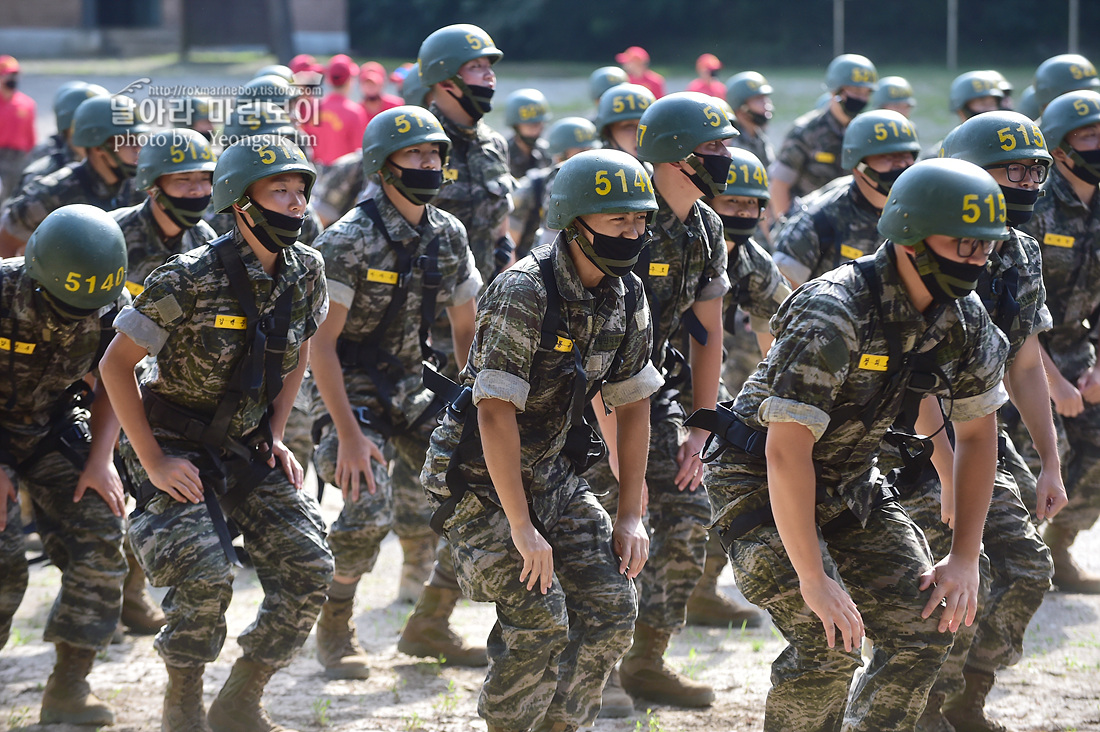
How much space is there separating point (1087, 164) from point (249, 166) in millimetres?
4427

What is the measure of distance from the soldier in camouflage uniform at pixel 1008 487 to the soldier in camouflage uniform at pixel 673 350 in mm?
1063

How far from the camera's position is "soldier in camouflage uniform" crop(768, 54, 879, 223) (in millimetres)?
10383

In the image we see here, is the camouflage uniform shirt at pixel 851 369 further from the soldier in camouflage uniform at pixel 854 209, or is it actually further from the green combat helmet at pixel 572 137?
the green combat helmet at pixel 572 137

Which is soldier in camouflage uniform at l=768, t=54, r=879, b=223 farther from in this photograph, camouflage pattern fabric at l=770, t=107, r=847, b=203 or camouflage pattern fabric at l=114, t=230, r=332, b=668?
camouflage pattern fabric at l=114, t=230, r=332, b=668

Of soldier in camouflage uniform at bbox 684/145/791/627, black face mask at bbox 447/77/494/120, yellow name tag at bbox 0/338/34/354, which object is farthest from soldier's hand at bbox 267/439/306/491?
black face mask at bbox 447/77/494/120

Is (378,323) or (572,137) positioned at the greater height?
(572,137)

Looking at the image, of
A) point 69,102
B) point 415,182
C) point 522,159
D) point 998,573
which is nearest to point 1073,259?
point 998,573

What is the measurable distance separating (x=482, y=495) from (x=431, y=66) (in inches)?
144

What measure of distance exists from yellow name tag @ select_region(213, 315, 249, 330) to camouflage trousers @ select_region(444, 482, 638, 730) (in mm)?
1230

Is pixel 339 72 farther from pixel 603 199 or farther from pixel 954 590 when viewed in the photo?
pixel 954 590

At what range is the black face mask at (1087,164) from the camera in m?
6.60

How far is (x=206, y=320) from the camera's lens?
16.5 feet

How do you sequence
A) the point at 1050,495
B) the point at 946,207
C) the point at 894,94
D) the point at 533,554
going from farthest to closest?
the point at 894,94 → the point at 1050,495 → the point at 533,554 → the point at 946,207

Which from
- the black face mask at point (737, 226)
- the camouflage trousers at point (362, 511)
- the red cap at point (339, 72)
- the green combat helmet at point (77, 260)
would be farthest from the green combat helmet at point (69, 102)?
the black face mask at point (737, 226)
